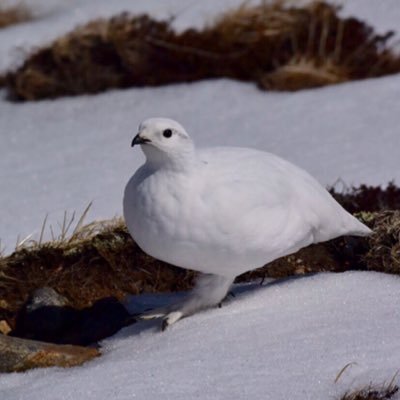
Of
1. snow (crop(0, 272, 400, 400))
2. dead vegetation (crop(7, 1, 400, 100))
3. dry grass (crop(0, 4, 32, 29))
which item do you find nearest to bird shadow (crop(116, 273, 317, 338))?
snow (crop(0, 272, 400, 400))

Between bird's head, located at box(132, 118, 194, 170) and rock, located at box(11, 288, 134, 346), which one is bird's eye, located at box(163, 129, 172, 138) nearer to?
bird's head, located at box(132, 118, 194, 170)

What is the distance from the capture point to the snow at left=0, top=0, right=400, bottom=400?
13.6 feet

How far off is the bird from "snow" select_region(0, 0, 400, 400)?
0.89 ft

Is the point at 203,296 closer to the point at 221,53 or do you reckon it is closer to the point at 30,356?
the point at 30,356

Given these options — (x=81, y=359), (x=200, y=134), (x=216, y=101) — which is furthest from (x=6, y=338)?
(x=216, y=101)

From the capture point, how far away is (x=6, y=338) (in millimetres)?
4621

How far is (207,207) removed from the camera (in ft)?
14.7

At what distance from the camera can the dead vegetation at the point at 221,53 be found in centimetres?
890

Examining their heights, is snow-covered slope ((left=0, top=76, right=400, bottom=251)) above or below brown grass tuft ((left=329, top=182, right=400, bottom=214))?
above

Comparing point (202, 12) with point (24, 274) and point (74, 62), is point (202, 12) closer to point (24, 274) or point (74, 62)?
point (74, 62)

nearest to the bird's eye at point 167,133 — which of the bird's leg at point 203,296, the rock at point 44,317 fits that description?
the bird's leg at point 203,296

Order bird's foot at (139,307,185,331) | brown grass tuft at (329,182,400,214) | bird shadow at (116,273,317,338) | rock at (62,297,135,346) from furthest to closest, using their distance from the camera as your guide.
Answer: brown grass tuft at (329,182,400,214), rock at (62,297,135,346), bird shadow at (116,273,317,338), bird's foot at (139,307,185,331)

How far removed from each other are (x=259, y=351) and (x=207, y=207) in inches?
21.4

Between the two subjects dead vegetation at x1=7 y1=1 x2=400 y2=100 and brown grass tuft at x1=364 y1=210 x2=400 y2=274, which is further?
dead vegetation at x1=7 y1=1 x2=400 y2=100
